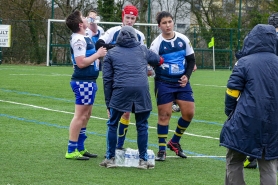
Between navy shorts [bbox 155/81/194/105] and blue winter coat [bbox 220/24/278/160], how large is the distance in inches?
116

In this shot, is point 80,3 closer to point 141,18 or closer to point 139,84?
point 141,18

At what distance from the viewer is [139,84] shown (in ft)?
25.5

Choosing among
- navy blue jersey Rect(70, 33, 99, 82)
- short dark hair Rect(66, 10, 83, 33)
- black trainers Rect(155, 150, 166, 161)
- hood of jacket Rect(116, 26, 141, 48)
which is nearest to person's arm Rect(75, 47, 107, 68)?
navy blue jersey Rect(70, 33, 99, 82)

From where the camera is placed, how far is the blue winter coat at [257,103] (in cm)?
566

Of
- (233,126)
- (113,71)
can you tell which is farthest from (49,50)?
(233,126)

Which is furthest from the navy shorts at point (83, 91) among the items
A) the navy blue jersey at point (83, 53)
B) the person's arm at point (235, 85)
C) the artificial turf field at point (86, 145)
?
the person's arm at point (235, 85)

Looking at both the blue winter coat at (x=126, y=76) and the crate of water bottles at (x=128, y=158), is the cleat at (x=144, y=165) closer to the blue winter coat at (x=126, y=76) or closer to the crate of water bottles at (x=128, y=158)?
the crate of water bottles at (x=128, y=158)

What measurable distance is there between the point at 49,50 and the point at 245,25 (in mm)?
13726

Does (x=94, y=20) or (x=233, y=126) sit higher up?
(x=94, y=20)

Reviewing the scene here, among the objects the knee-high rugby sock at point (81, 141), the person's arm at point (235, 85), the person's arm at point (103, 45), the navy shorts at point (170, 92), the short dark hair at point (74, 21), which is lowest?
the knee-high rugby sock at point (81, 141)

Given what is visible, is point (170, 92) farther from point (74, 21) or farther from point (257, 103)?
point (257, 103)

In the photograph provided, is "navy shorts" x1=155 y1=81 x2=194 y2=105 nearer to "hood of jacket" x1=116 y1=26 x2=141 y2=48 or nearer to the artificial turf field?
the artificial turf field

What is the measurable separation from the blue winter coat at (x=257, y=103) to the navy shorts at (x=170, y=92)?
2958mm

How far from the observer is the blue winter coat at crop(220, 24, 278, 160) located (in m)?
5.66
